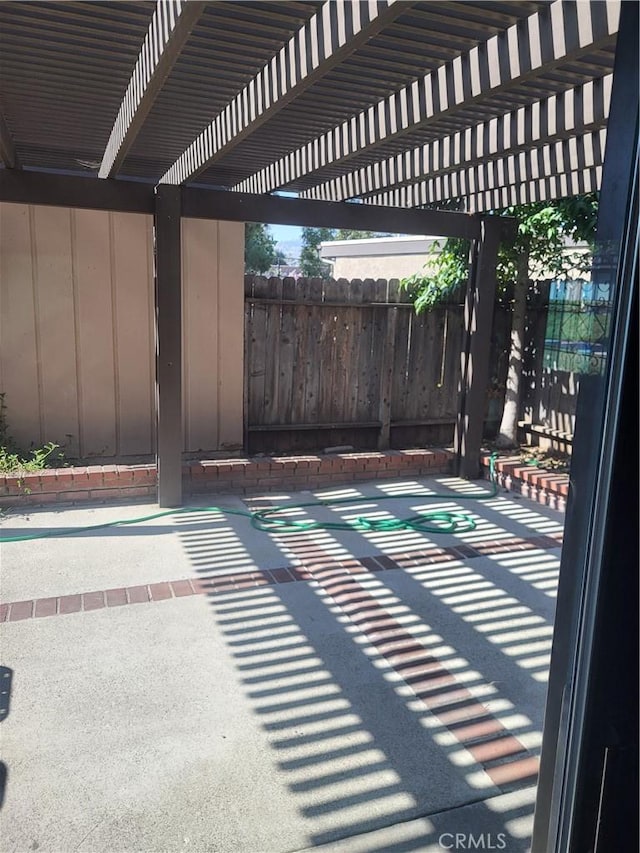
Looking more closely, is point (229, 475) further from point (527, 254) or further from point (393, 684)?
point (527, 254)

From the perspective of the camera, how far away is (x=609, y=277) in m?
0.79

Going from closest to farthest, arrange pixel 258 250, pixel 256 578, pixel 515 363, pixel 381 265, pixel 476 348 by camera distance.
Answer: pixel 256 578 → pixel 476 348 → pixel 515 363 → pixel 381 265 → pixel 258 250

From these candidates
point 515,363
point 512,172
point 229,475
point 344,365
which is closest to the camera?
point 512,172

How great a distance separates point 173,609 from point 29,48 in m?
2.88

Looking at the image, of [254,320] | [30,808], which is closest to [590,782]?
[30,808]

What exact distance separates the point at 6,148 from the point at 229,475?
314cm

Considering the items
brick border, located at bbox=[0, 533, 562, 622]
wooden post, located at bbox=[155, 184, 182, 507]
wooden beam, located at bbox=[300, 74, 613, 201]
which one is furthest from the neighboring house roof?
brick border, located at bbox=[0, 533, 562, 622]

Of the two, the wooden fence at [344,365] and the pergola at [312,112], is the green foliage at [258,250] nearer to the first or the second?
the wooden fence at [344,365]

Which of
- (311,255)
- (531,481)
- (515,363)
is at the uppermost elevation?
(311,255)

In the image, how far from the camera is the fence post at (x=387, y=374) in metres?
6.76

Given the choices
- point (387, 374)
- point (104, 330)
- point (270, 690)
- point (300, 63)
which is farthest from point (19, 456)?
point (300, 63)

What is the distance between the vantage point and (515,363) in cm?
685

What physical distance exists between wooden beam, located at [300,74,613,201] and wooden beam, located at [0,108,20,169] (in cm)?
254

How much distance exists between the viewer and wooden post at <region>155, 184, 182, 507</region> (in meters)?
5.02
